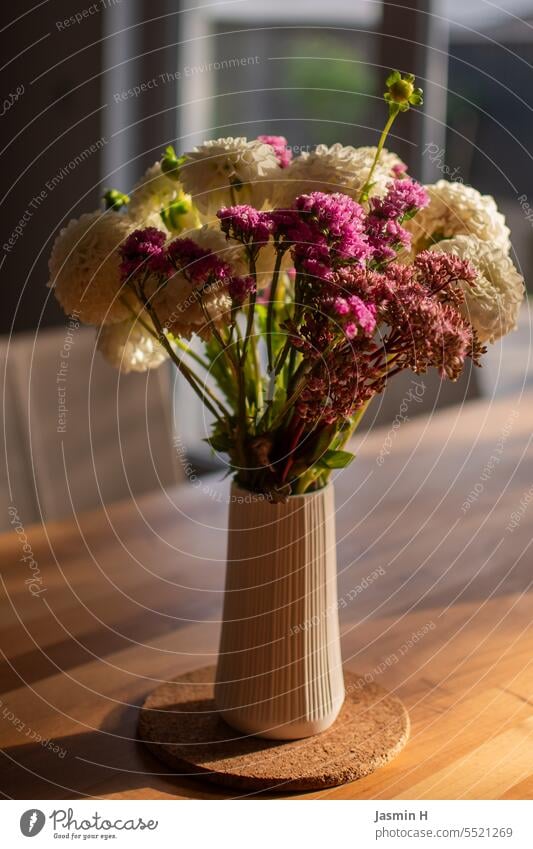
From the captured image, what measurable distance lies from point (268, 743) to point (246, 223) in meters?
0.48

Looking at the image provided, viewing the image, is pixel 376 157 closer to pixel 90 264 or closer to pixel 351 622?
pixel 90 264

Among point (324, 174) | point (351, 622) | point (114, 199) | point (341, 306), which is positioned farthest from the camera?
point (351, 622)

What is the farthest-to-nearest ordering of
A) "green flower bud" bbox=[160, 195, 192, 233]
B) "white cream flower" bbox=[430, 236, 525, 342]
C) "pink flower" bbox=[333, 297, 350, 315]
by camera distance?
"green flower bud" bbox=[160, 195, 192, 233]
"white cream flower" bbox=[430, 236, 525, 342]
"pink flower" bbox=[333, 297, 350, 315]

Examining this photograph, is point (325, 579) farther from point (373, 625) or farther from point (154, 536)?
point (154, 536)

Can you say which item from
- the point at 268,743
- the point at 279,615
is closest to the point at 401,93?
the point at 279,615

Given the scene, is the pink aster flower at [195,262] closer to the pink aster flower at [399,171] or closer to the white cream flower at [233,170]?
the white cream flower at [233,170]

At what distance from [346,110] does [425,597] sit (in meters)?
2.30

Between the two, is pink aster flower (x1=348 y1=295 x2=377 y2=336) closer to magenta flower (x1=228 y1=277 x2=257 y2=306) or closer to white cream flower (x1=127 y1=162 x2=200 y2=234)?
magenta flower (x1=228 y1=277 x2=257 y2=306)

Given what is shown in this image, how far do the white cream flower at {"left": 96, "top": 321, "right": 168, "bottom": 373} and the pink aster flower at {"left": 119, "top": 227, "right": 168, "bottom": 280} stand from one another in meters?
0.13

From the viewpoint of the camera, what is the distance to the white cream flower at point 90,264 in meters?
0.88

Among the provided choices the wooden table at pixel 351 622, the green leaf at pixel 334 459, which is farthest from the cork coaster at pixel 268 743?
the green leaf at pixel 334 459

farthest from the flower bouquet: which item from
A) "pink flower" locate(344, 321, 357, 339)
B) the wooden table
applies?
the wooden table

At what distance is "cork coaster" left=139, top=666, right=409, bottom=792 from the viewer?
0.89 meters

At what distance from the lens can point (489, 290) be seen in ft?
2.82
